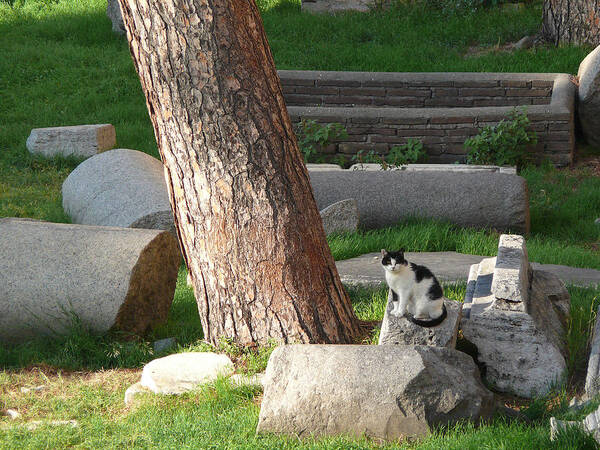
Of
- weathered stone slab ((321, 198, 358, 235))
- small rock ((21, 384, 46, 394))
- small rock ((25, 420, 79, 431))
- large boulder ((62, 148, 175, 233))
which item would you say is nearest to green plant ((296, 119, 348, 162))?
large boulder ((62, 148, 175, 233))

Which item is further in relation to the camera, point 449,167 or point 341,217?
point 449,167

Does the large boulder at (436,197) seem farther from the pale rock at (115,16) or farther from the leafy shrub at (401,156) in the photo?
the pale rock at (115,16)

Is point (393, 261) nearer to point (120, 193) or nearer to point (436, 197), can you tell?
point (436, 197)

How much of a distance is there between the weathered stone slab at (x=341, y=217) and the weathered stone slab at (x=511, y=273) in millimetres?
1985

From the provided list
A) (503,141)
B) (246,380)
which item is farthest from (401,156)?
(246,380)

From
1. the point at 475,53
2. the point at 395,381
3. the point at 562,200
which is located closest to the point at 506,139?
the point at 562,200

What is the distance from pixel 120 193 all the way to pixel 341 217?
1914 mm

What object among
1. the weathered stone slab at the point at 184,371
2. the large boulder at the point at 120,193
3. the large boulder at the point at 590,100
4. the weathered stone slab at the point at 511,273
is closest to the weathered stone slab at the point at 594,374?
the weathered stone slab at the point at 511,273

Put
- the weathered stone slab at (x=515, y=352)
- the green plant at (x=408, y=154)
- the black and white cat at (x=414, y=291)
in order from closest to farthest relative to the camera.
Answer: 1. the black and white cat at (x=414, y=291)
2. the weathered stone slab at (x=515, y=352)
3. the green plant at (x=408, y=154)

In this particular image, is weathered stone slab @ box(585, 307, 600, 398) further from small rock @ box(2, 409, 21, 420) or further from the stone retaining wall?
the stone retaining wall

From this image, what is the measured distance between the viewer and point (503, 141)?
836cm

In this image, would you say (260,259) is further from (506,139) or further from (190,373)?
(506,139)

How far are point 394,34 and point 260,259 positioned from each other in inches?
370

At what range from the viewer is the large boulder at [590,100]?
8875 millimetres
